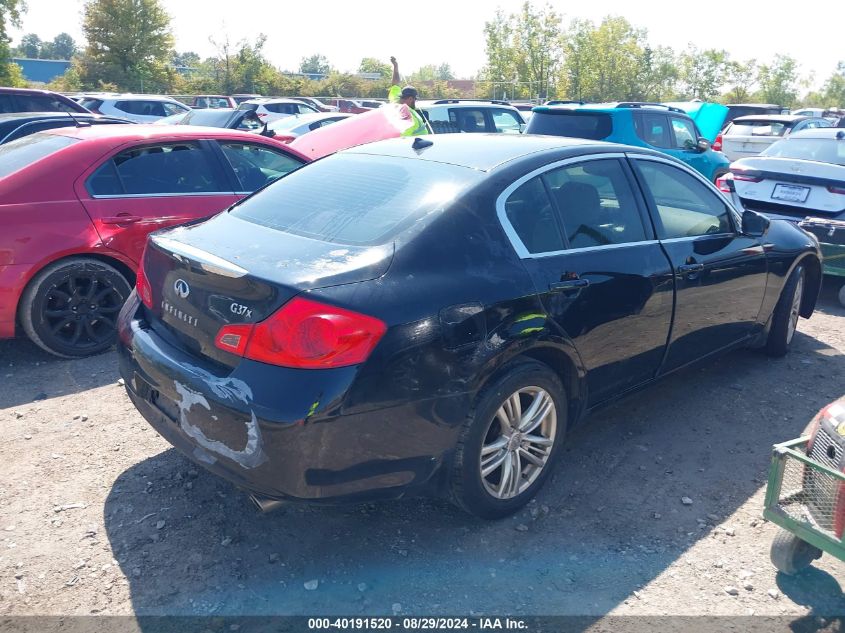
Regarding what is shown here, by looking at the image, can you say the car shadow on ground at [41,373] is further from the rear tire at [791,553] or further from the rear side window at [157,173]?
the rear tire at [791,553]

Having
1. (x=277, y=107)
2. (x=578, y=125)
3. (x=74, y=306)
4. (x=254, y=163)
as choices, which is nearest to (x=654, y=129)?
(x=578, y=125)

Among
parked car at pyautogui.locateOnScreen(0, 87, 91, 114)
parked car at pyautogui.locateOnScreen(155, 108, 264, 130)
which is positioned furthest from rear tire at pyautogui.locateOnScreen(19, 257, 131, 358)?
parked car at pyautogui.locateOnScreen(0, 87, 91, 114)

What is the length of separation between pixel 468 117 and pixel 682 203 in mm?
10190

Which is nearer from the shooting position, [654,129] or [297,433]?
[297,433]

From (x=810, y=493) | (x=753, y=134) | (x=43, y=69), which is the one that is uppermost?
(x=43, y=69)

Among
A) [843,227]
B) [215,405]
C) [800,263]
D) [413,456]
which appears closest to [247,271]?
[215,405]

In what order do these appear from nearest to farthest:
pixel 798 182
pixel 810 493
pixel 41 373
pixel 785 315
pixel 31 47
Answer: pixel 810 493 → pixel 41 373 → pixel 785 315 → pixel 798 182 → pixel 31 47

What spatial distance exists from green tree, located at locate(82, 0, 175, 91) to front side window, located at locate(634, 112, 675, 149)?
3574 centimetres

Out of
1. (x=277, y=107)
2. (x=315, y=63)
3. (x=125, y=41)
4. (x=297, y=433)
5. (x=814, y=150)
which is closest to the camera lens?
(x=297, y=433)

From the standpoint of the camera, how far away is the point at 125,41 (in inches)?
1563

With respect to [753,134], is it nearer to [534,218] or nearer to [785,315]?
[785,315]

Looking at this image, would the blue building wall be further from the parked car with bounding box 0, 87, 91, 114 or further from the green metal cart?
the green metal cart

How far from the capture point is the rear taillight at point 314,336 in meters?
2.59

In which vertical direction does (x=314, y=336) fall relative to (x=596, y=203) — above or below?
below
